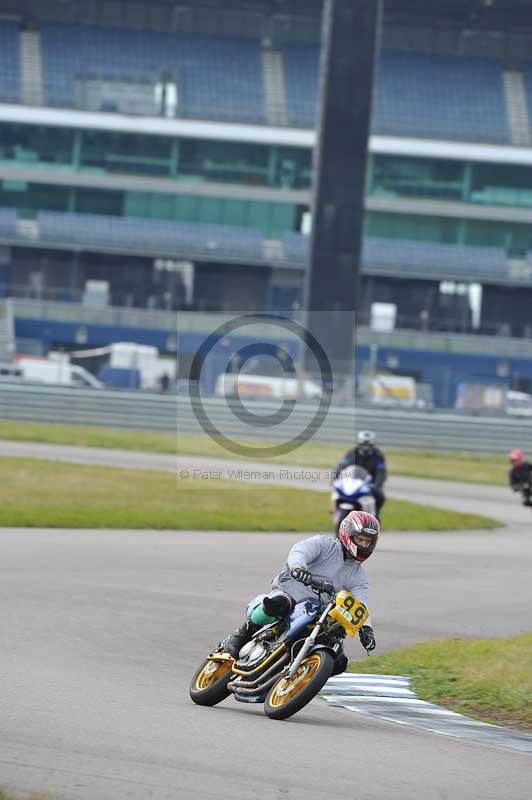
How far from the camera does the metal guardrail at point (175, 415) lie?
36.3 meters

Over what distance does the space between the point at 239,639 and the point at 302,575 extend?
61 centimetres

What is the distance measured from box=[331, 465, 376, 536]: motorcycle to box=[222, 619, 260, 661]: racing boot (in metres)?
9.25

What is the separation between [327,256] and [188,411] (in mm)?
6279

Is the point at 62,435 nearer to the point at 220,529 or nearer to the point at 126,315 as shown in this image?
the point at 220,529

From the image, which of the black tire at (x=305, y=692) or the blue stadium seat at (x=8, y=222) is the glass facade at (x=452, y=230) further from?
the black tire at (x=305, y=692)

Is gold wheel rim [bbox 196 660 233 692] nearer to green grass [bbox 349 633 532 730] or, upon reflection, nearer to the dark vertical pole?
green grass [bbox 349 633 532 730]

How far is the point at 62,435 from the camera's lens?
112 feet

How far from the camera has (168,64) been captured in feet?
198

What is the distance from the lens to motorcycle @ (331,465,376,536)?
59.6 feet

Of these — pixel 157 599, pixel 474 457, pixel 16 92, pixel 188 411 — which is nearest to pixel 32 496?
pixel 157 599

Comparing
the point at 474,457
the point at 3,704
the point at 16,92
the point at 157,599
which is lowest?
the point at 474,457

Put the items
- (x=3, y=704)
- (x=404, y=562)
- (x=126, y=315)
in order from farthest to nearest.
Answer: (x=126, y=315), (x=404, y=562), (x=3, y=704)

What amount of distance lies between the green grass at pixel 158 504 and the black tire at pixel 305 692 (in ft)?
35.9

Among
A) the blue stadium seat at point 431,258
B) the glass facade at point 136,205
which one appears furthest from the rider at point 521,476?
the glass facade at point 136,205
